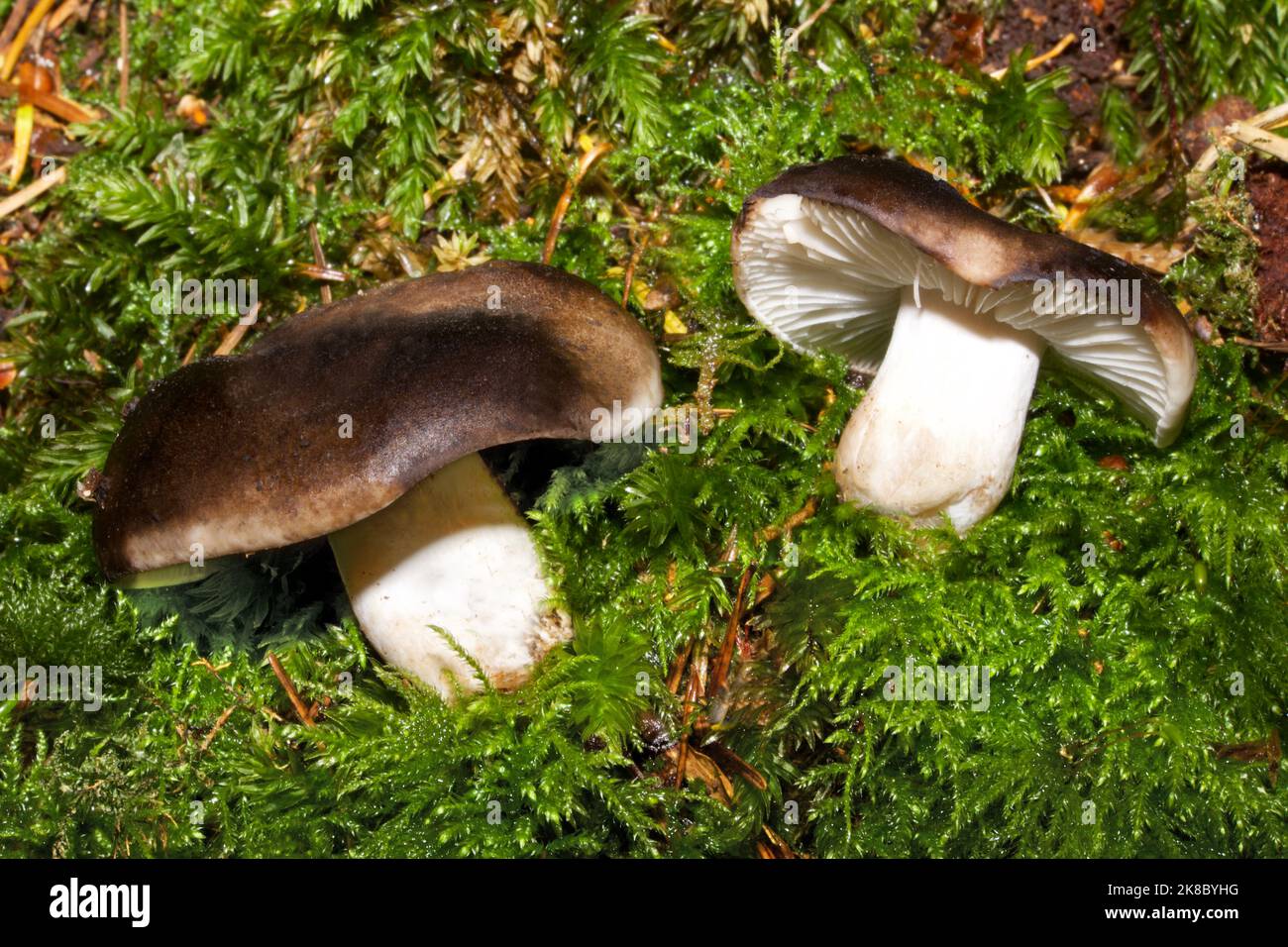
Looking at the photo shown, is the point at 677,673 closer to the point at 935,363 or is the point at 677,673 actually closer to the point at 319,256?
the point at 935,363

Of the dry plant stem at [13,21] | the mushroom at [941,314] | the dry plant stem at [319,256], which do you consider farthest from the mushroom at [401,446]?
the dry plant stem at [13,21]

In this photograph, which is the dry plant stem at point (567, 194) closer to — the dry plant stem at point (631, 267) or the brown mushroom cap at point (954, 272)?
the dry plant stem at point (631, 267)

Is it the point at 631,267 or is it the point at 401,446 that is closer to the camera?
the point at 401,446

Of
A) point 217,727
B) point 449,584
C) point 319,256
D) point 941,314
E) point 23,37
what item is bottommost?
point 217,727

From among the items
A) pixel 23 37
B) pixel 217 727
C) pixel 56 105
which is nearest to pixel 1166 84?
pixel 217 727

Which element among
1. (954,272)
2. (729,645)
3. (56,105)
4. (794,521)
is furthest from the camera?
(56,105)
